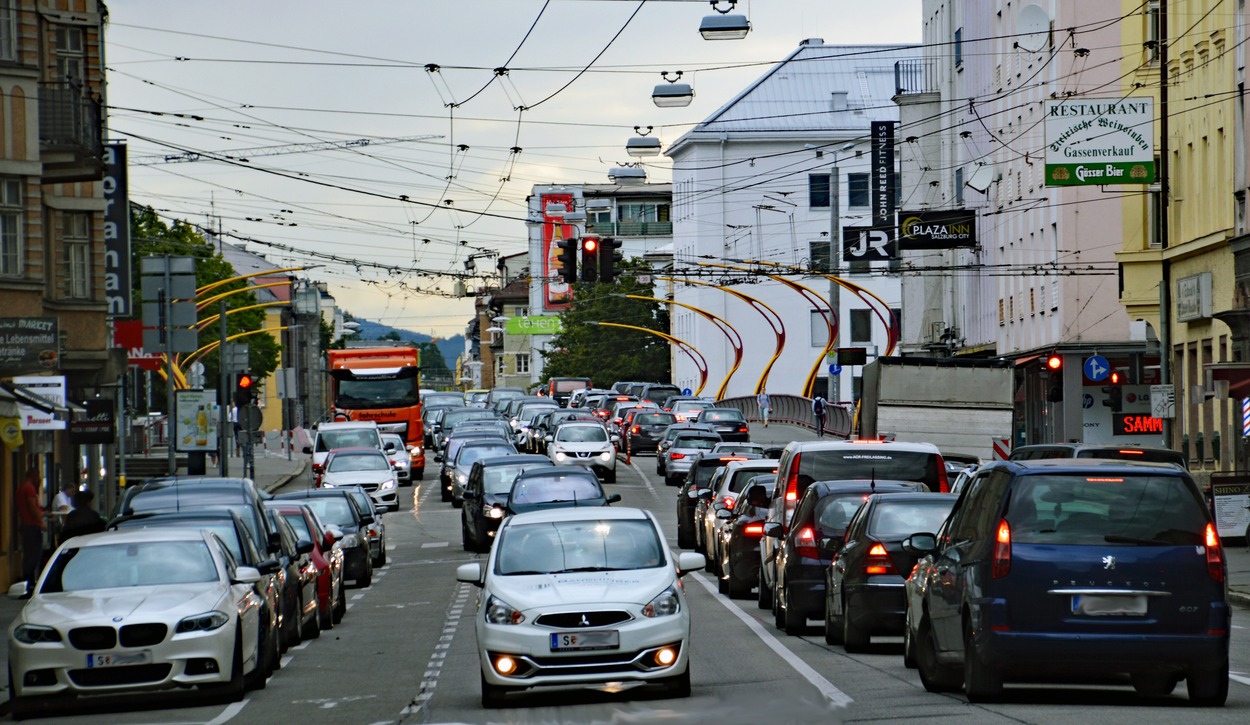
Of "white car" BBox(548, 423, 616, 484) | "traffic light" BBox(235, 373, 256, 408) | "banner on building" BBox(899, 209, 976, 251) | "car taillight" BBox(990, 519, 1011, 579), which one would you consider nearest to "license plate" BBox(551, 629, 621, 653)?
"car taillight" BBox(990, 519, 1011, 579)

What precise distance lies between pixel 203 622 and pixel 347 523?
15.6m

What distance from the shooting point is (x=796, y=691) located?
45.3 feet

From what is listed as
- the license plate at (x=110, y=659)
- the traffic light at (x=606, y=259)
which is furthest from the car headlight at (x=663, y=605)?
the traffic light at (x=606, y=259)

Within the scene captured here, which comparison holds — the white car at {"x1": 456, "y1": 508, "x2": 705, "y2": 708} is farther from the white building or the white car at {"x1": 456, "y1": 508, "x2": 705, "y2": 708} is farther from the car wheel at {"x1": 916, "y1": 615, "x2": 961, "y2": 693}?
the white building

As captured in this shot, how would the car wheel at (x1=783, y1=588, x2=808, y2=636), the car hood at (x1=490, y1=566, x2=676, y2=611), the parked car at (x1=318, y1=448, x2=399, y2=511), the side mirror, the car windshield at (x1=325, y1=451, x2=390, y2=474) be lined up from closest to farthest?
1. the car hood at (x1=490, y1=566, x2=676, y2=611)
2. the side mirror
3. the car wheel at (x1=783, y1=588, x2=808, y2=636)
4. the parked car at (x1=318, y1=448, x2=399, y2=511)
5. the car windshield at (x1=325, y1=451, x2=390, y2=474)

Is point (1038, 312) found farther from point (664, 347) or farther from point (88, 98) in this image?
point (664, 347)

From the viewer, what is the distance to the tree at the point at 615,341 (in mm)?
126312

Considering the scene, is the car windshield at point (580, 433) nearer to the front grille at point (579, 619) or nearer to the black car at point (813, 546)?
the black car at point (813, 546)

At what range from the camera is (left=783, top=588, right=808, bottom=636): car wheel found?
19703 millimetres

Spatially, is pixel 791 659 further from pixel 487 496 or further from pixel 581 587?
pixel 487 496

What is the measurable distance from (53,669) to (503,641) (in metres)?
3.66

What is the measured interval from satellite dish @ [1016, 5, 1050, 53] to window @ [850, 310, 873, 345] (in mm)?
55763

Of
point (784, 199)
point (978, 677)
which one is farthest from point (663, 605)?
point (784, 199)

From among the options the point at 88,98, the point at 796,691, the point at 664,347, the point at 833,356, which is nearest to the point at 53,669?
the point at 796,691
